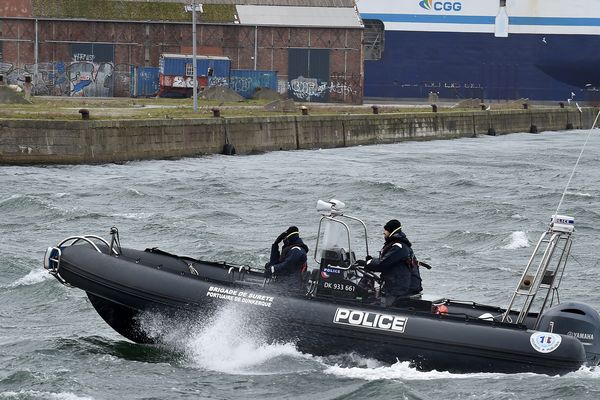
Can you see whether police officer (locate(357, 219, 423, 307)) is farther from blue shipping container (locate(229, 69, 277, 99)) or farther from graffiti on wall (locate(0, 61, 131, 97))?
blue shipping container (locate(229, 69, 277, 99))

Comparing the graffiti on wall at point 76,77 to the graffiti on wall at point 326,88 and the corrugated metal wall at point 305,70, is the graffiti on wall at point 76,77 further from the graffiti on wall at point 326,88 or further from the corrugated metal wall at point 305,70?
the corrugated metal wall at point 305,70

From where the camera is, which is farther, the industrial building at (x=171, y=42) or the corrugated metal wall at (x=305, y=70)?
the corrugated metal wall at (x=305, y=70)

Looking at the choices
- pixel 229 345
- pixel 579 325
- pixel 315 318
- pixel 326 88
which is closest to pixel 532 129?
pixel 326 88

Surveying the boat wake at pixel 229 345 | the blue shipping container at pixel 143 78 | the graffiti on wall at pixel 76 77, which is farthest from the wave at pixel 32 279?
the blue shipping container at pixel 143 78

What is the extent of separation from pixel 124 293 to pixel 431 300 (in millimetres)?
3811

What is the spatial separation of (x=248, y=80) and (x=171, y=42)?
4.33 m

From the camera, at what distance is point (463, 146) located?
170ft

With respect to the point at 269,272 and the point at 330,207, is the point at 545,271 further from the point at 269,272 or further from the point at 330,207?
the point at 269,272

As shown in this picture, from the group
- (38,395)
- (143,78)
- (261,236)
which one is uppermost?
(143,78)

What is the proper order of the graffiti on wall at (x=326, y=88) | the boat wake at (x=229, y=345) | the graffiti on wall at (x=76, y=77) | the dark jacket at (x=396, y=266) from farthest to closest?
the graffiti on wall at (x=326, y=88) < the graffiti on wall at (x=76, y=77) < the boat wake at (x=229, y=345) < the dark jacket at (x=396, y=266)

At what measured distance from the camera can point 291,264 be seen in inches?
622

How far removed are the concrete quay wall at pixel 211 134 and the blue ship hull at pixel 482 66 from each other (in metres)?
20.0

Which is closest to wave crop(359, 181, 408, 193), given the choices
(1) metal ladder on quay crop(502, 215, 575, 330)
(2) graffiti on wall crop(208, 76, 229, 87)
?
(1) metal ladder on quay crop(502, 215, 575, 330)

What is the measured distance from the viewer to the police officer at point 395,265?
15.3 m
